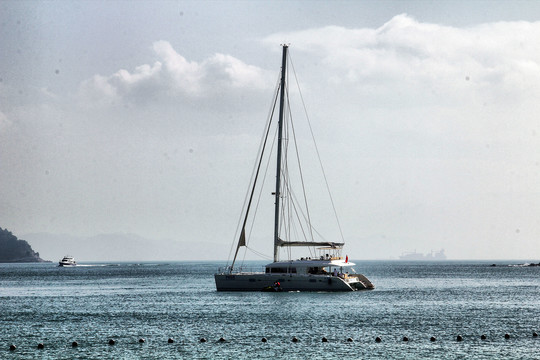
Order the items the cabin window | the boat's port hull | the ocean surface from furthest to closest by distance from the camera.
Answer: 1. the cabin window
2. the boat's port hull
3. the ocean surface

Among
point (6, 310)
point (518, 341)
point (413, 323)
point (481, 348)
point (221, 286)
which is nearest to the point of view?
point (481, 348)

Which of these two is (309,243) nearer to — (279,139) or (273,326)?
(279,139)

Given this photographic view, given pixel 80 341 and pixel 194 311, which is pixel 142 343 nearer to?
pixel 80 341

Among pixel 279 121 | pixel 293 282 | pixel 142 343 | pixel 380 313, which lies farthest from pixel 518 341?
pixel 279 121

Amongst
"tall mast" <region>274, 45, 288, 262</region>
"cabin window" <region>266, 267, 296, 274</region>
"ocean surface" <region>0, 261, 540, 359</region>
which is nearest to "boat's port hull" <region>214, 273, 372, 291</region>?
"cabin window" <region>266, 267, 296, 274</region>

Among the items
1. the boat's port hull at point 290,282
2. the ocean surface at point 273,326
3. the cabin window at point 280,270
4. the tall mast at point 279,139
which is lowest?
the ocean surface at point 273,326

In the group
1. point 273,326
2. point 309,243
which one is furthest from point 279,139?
point 273,326

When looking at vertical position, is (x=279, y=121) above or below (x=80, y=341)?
above

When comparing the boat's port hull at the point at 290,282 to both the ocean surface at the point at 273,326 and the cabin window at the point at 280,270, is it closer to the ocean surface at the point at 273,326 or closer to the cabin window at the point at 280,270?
the cabin window at the point at 280,270

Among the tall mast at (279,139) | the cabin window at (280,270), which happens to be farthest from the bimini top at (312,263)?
the tall mast at (279,139)

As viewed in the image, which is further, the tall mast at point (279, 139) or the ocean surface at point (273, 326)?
the tall mast at point (279, 139)

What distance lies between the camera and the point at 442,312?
73.8 meters

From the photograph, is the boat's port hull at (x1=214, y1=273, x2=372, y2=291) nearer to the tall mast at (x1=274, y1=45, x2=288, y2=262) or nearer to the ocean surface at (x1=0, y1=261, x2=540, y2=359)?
the ocean surface at (x1=0, y1=261, x2=540, y2=359)

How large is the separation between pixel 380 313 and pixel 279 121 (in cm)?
3250
